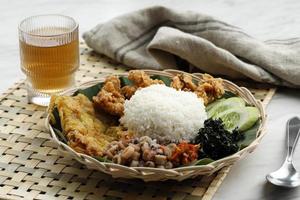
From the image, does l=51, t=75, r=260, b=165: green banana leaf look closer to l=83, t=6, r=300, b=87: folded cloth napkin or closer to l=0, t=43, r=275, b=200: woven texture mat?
l=0, t=43, r=275, b=200: woven texture mat

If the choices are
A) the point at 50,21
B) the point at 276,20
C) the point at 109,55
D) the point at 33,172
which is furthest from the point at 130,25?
the point at 33,172

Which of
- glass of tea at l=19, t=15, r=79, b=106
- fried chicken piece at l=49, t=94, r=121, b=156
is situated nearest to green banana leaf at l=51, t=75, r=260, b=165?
fried chicken piece at l=49, t=94, r=121, b=156

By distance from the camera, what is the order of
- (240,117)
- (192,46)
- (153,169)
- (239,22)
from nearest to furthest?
(153,169) < (240,117) < (192,46) < (239,22)

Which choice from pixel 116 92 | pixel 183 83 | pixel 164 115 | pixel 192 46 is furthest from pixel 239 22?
pixel 164 115

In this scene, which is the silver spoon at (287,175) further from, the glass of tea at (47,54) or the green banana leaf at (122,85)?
the glass of tea at (47,54)

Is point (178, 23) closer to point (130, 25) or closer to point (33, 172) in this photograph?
point (130, 25)

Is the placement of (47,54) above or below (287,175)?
above

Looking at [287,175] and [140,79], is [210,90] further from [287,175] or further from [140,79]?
[287,175]
